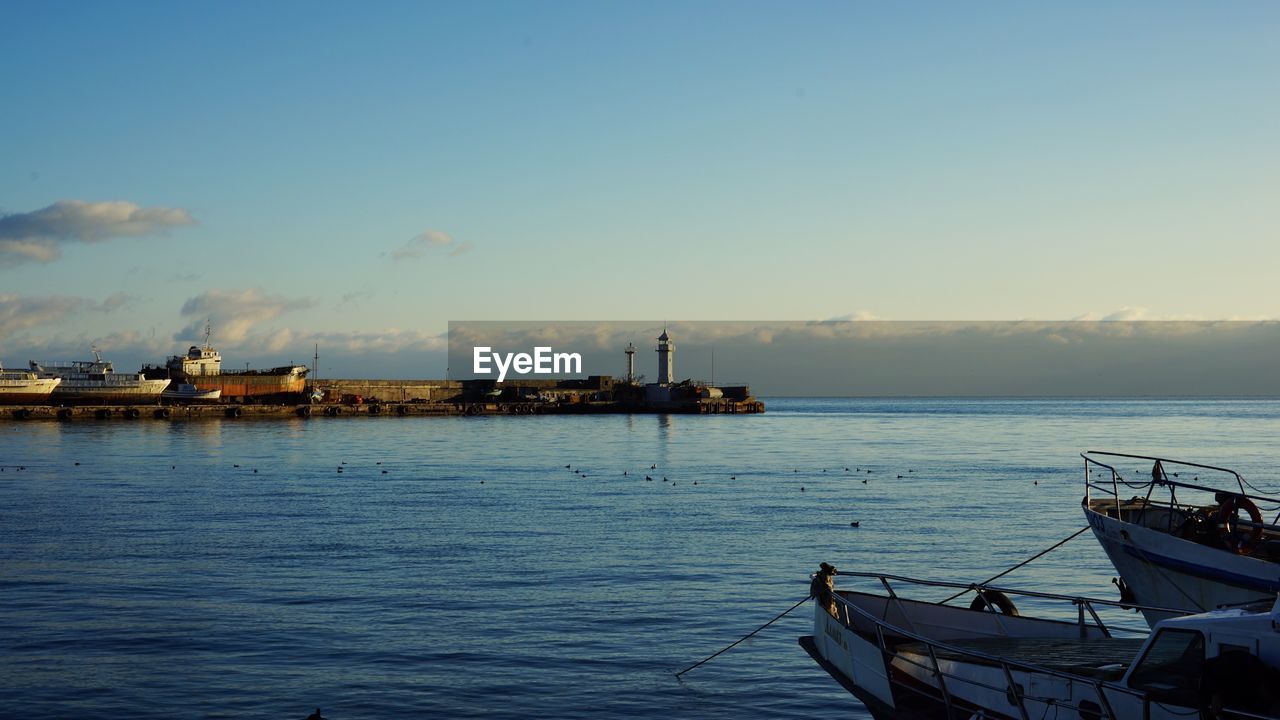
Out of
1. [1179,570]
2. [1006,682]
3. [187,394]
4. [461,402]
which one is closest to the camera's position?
[1006,682]

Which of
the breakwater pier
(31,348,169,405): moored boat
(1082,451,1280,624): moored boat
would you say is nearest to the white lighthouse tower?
the breakwater pier

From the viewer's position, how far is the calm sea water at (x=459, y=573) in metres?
17.5

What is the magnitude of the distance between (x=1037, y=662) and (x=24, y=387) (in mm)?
135163

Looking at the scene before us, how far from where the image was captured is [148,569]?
91.1 ft

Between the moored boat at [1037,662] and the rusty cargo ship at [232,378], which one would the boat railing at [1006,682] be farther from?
the rusty cargo ship at [232,378]

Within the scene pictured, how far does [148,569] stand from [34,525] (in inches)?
447

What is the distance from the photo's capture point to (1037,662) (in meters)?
12.6

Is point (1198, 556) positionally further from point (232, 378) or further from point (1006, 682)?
point (232, 378)

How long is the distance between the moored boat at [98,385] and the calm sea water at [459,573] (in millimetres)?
67286

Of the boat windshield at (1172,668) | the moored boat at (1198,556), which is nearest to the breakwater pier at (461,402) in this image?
the moored boat at (1198,556)

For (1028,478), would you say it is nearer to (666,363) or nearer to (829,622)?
(829,622)

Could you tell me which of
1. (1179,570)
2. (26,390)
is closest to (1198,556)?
(1179,570)

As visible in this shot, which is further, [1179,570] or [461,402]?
[461,402]

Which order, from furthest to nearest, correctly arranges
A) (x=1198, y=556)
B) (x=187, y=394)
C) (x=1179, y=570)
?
1. (x=187, y=394)
2. (x=1179, y=570)
3. (x=1198, y=556)
